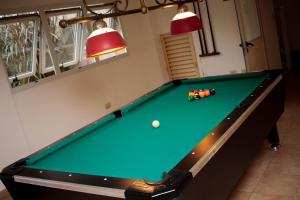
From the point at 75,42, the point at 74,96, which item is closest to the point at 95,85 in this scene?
the point at 74,96

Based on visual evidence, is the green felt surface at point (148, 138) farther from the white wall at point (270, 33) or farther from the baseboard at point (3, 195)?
the white wall at point (270, 33)

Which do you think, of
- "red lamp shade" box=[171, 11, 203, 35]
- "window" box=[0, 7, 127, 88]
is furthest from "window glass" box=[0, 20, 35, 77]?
"red lamp shade" box=[171, 11, 203, 35]

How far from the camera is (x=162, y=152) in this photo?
6.02ft

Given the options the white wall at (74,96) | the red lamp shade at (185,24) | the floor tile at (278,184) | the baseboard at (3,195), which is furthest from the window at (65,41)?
the floor tile at (278,184)

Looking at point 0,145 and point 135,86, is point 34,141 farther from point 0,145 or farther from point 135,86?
point 135,86

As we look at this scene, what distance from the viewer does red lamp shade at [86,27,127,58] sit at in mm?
1815

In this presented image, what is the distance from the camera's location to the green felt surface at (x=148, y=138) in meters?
1.76

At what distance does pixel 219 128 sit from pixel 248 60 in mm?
3074

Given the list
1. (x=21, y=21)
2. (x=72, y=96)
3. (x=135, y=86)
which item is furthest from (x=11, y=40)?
(x=135, y=86)

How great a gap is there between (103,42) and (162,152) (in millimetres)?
710

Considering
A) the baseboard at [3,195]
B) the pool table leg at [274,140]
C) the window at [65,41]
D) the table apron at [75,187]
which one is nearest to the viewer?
the table apron at [75,187]

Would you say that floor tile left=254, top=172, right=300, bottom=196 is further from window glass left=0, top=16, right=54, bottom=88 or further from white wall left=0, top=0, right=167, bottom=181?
window glass left=0, top=16, right=54, bottom=88

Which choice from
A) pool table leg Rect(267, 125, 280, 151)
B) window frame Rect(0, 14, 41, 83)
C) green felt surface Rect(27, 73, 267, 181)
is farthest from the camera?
window frame Rect(0, 14, 41, 83)

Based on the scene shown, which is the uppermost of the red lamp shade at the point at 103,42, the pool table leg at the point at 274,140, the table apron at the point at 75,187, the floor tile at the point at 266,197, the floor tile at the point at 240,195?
the red lamp shade at the point at 103,42
